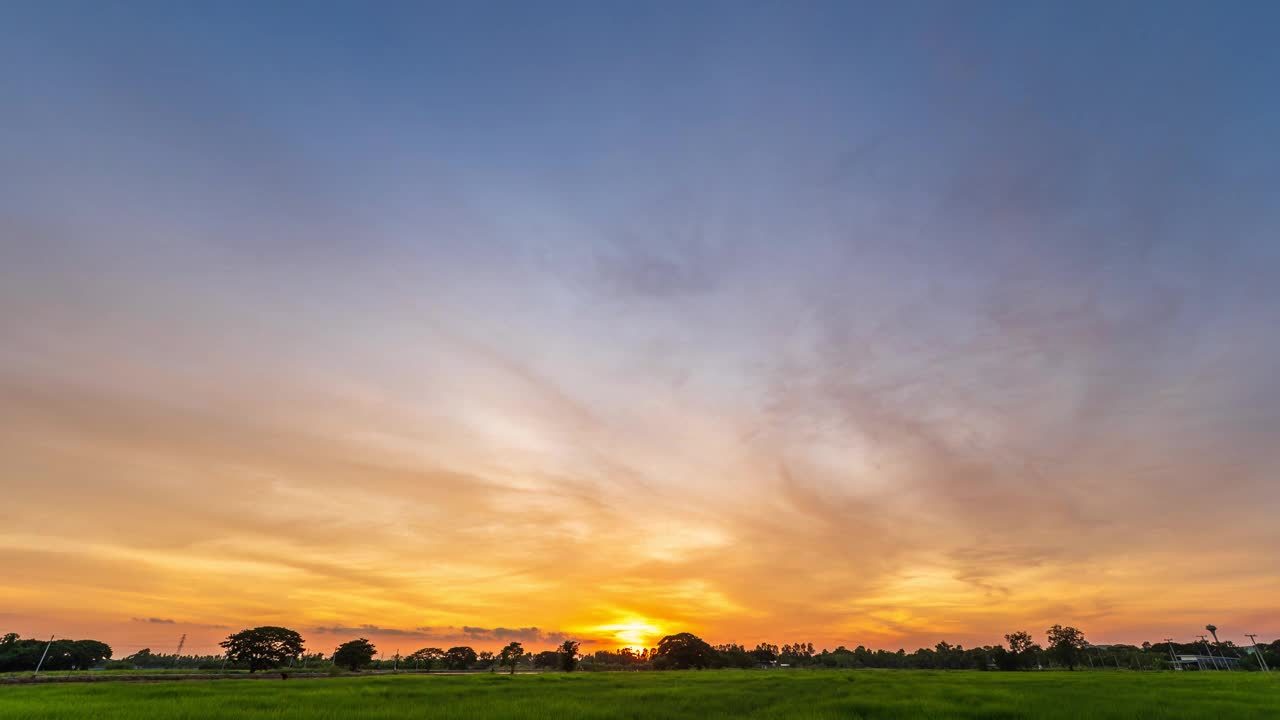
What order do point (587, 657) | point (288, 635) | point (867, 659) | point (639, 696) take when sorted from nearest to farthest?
point (639, 696)
point (288, 635)
point (867, 659)
point (587, 657)

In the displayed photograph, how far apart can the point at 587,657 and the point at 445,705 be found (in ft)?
581

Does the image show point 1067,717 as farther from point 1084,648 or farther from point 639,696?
point 1084,648

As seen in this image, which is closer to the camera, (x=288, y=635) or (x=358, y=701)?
(x=358, y=701)

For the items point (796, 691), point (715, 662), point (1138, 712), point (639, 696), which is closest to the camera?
point (1138, 712)

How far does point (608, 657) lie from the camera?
595ft

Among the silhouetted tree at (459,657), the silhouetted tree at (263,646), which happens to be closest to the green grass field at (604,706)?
the silhouetted tree at (263,646)

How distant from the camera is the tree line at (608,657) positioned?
55825 millimetres

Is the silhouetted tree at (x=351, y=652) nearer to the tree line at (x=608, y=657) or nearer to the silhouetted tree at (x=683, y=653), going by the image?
the tree line at (x=608, y=657)

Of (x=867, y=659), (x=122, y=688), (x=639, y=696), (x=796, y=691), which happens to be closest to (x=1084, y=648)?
(x=867, y=659)

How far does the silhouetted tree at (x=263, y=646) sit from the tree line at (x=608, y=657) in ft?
0.28

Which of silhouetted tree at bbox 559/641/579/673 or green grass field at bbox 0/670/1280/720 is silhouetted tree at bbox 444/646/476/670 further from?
green grass field at bbox 0/670/1280/720

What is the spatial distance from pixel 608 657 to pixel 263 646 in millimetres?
148041

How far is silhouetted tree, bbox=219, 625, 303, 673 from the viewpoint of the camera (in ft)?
176

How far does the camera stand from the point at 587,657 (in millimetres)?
182500
